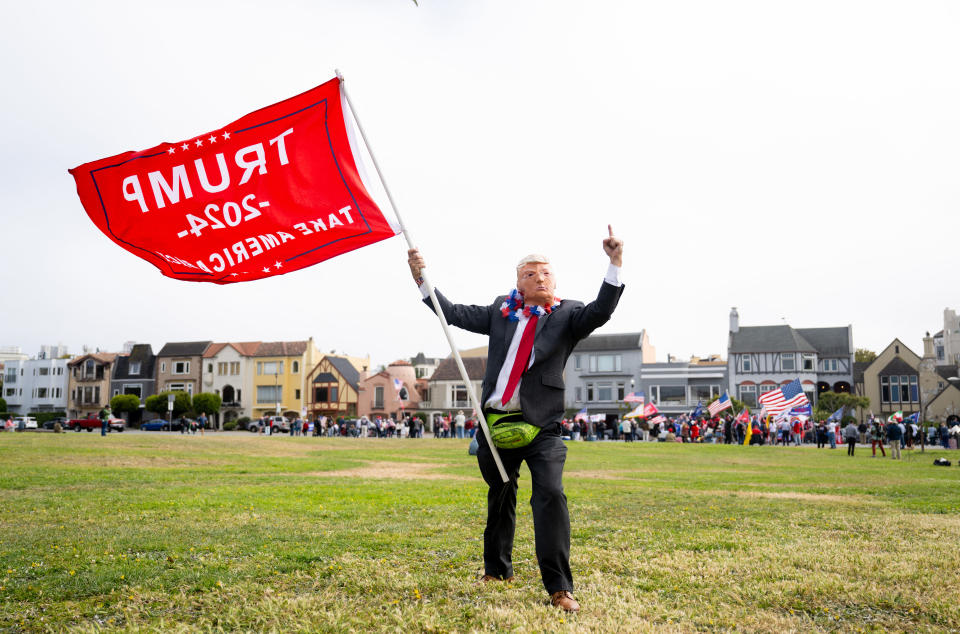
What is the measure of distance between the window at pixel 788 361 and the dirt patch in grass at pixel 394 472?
2484 inches

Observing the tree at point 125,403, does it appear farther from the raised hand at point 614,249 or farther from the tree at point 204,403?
the raised hand at point 614,249

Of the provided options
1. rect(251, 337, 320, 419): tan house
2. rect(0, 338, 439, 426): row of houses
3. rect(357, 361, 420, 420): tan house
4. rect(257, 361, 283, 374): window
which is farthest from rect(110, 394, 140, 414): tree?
rect(357, 361, 420, 420): tan house

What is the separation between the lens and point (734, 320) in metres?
80.4

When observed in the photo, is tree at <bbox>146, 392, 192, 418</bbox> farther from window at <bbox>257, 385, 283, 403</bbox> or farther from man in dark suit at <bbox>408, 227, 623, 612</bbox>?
man in dark suit at <bbox>408, 227, 623, 612</bbox>

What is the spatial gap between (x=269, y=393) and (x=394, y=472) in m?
75.0

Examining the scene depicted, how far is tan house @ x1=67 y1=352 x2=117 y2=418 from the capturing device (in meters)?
93.4

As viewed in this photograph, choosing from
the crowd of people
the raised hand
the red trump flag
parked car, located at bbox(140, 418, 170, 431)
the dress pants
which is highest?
the red trump flag

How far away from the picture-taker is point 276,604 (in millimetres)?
4504

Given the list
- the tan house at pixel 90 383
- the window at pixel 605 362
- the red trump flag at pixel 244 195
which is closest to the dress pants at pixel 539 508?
the red trump flag at pixel 244 195

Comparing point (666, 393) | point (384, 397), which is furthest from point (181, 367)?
point (666, 393)

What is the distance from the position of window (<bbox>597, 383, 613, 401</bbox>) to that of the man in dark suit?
250ft

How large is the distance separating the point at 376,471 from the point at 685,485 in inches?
307

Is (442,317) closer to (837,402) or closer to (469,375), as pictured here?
(837,402)

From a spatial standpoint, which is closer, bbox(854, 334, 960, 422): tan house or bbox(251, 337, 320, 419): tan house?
bbox(854, 334, 960, 422): tan house
